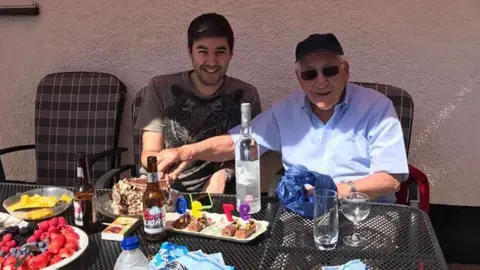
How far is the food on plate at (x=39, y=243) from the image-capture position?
139 cm

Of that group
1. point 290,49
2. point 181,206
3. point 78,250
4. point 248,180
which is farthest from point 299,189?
point 290,49

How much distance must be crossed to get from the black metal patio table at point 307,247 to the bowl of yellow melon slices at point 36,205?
0.06 meters

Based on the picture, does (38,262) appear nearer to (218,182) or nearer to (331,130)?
(218,182)

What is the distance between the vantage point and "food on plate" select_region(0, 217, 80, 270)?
1.39 meters

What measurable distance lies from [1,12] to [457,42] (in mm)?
2568

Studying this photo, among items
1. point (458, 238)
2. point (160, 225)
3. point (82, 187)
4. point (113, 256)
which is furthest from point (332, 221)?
point (458, 238)

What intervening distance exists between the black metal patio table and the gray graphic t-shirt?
33.9 inches

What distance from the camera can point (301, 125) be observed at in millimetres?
2246

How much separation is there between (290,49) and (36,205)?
1638 millimetres

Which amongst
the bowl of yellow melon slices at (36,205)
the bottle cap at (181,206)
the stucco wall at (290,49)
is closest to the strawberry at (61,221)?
the bowl of yellow melon slices at (36,205)

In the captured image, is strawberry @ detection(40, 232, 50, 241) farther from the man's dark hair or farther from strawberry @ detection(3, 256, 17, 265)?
the man's dark hair

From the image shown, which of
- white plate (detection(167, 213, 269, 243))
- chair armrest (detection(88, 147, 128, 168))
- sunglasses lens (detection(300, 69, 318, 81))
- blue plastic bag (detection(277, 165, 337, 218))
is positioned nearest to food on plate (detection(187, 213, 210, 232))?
white plate (detection(167, 213, 269, 243))

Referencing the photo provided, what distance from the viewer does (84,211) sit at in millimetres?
1642

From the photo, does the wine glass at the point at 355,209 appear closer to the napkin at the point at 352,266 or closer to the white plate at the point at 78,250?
the napkin at the point at 352,266
